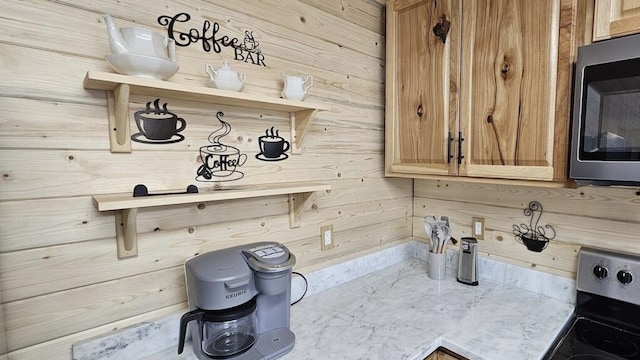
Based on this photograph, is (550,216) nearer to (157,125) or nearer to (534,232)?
(534,232)

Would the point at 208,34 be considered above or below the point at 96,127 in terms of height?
above

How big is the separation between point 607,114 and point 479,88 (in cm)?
44

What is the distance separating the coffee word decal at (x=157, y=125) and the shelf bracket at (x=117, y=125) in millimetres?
37

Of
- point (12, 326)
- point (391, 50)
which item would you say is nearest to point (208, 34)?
point (391, 50)

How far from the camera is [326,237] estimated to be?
5.00ft

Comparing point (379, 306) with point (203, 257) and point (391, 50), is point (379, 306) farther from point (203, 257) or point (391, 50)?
point (391, 50)

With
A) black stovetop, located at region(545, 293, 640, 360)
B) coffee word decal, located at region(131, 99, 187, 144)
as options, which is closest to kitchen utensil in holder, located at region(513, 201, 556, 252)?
black stovetop, located at region(545, 293, 640, 360)

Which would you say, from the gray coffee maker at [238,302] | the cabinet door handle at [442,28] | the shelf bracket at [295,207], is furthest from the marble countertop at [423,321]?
the cabinet door handle at [442,28]

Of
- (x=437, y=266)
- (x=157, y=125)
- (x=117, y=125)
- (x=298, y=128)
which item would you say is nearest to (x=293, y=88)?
(x=298, y=128)

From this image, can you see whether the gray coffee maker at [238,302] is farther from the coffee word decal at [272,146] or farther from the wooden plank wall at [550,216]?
the wooden plank wall at [550,216]

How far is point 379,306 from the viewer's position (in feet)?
4.38

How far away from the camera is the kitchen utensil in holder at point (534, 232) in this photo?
1.44m

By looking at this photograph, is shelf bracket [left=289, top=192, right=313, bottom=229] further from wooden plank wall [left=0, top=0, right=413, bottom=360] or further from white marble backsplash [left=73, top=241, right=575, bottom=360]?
white marble backsplash [left=73, top=241, right=575, bottom=360]

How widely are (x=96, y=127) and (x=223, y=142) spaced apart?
0.39m
